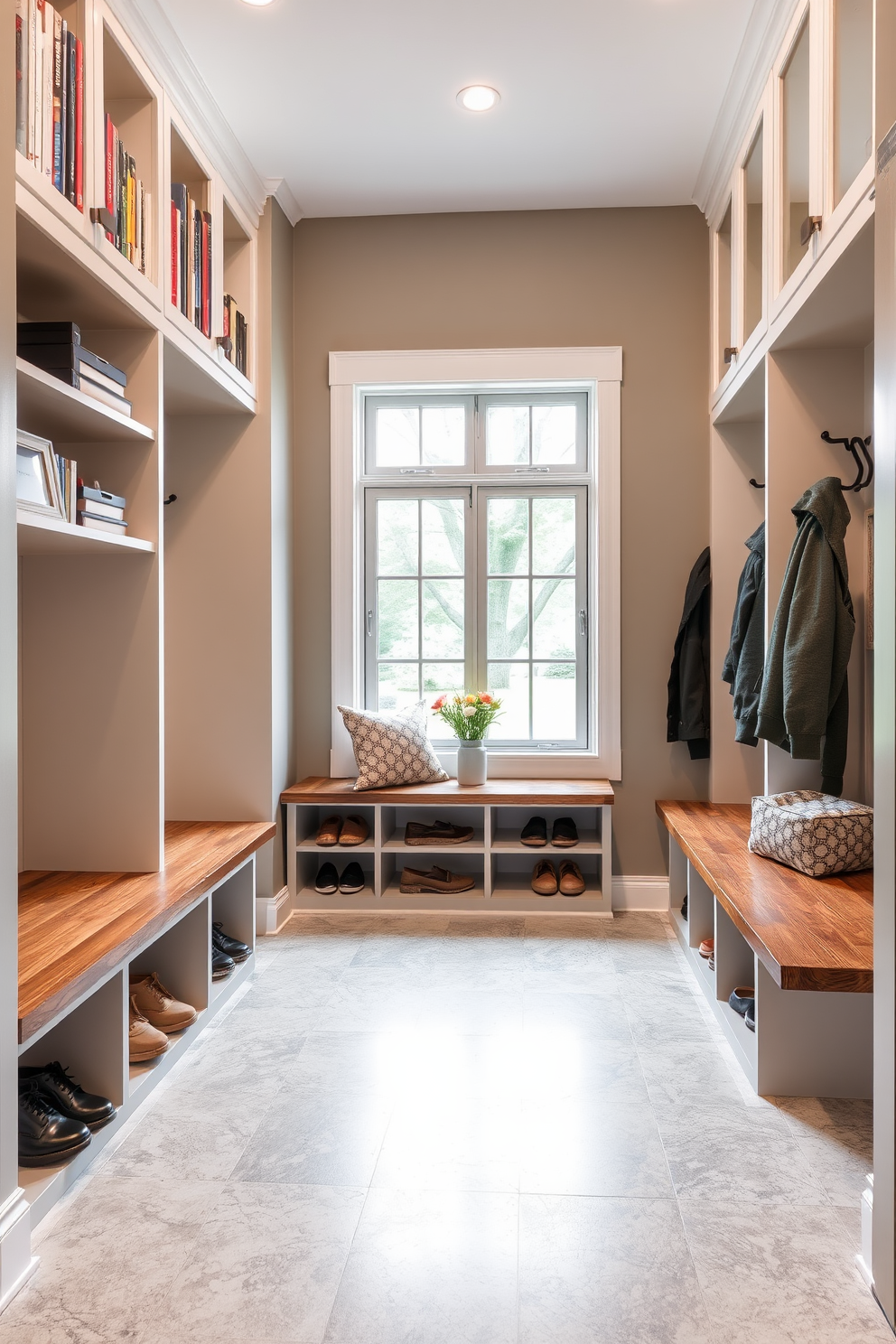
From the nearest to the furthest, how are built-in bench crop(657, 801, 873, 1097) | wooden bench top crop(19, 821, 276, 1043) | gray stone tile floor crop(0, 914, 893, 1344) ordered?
gray stone tile floor crop(0, 914, 893, 1344) → wooden bench top crop(19, 821, 276, 1043) → built-in bench crop(657, 801, 873, 1097)

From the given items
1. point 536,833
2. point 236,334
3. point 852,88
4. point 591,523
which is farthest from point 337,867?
point 852,88

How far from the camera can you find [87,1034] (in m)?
2.12

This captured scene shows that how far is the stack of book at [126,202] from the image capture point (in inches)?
94.5

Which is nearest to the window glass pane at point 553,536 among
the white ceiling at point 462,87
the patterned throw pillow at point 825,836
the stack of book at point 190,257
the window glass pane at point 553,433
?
the window glass pane at point 553,433

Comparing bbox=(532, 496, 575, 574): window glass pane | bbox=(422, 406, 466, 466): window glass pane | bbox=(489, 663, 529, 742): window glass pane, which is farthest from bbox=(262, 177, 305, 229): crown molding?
bbox=(489, 663, 529, 742): window glass pane

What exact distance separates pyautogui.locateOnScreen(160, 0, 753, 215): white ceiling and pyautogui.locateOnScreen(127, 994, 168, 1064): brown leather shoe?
2.87 metres

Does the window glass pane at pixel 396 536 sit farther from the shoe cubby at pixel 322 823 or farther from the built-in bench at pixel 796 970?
the built-in bench at pixel 796 970

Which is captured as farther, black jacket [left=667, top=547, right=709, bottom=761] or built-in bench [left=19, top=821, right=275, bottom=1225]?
black jacket [left=667, top=547, right=709, bottom=761]

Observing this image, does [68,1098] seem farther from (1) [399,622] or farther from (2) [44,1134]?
(1) [399,622]

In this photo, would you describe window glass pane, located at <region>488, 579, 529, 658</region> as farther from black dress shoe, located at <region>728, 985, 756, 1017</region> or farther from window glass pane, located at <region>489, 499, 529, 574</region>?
black dress shoe, located at <region>728, 985, 756, 1017</region>

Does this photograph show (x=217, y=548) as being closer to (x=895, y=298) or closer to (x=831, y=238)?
(x=831, y=238)

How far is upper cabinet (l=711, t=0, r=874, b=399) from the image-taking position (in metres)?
2.07

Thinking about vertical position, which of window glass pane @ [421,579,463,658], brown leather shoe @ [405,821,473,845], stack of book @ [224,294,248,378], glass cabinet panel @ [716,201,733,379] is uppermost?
glass cabinet panel @ [716,201,733,379]

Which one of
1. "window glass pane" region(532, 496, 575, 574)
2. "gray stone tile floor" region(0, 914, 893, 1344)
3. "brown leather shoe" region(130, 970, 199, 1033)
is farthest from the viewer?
"window glass pane" region(532, 496, 575, 574)
